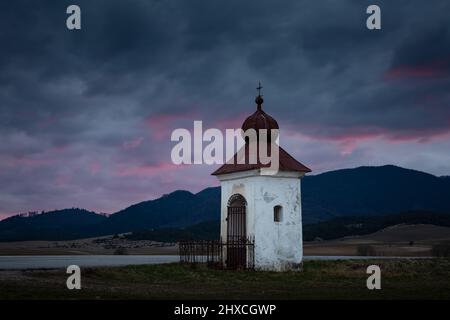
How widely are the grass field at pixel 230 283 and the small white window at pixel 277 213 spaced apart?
3.07 meters

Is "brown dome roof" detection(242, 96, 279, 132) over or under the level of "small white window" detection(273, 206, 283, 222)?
over

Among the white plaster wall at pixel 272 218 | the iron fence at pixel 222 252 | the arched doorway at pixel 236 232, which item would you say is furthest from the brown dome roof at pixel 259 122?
the iron fence at pixel 222 252

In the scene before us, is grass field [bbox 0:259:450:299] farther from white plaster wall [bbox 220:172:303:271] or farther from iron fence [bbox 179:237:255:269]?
white plaster wall [bbox 220:172:303:271]

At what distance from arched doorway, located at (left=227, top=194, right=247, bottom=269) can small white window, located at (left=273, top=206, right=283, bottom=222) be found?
5.30ft

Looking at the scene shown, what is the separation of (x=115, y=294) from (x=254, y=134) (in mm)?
16501

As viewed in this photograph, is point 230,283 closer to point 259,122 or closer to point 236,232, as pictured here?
point 236,232

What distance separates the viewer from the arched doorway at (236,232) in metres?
32.5

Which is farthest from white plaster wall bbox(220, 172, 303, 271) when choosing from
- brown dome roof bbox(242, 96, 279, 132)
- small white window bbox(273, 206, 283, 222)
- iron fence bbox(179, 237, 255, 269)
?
brown dome roof bbox(242, 96, 279, 132)

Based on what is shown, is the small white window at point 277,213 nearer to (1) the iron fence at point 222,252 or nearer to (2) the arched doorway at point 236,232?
(2) the arched doorway at point 236,232

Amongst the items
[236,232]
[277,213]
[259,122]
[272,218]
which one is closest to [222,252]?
[236,232]

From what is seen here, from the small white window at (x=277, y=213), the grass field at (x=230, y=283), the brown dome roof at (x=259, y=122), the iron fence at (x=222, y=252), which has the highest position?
the brown dome roof at (x=259, y=122)

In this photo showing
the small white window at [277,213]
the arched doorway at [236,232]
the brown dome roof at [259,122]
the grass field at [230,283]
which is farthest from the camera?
the brown dome roof at [259,122]

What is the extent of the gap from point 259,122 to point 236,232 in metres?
6.17

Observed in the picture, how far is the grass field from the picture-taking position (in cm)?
1984
